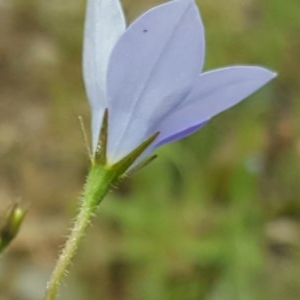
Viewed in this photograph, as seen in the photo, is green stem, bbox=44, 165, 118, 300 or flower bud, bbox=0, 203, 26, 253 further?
flower bud, bbox=0, 203, 26, 253

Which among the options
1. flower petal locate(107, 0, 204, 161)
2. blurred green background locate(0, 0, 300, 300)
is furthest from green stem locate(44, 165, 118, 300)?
blurred green background locate(0, 0, 300, 300)

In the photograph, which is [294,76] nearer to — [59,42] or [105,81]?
[59,42]

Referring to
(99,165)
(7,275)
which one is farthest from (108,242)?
(99,165)

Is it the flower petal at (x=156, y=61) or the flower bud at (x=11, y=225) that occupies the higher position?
the flower petal at (x=156, y=61)

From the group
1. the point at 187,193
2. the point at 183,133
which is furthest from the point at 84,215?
the point at 187,193

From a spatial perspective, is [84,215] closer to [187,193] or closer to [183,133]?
[183,133]

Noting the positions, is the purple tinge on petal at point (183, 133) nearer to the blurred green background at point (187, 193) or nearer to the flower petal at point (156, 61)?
the flower petal at point (156, 61)

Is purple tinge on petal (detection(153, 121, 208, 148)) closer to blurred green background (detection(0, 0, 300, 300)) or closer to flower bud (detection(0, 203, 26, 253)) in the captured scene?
flower bud (detection(0, 203, 26, 253))

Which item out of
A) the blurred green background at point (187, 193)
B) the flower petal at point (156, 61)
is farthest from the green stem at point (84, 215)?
the blurred green background at point (187, 193)
